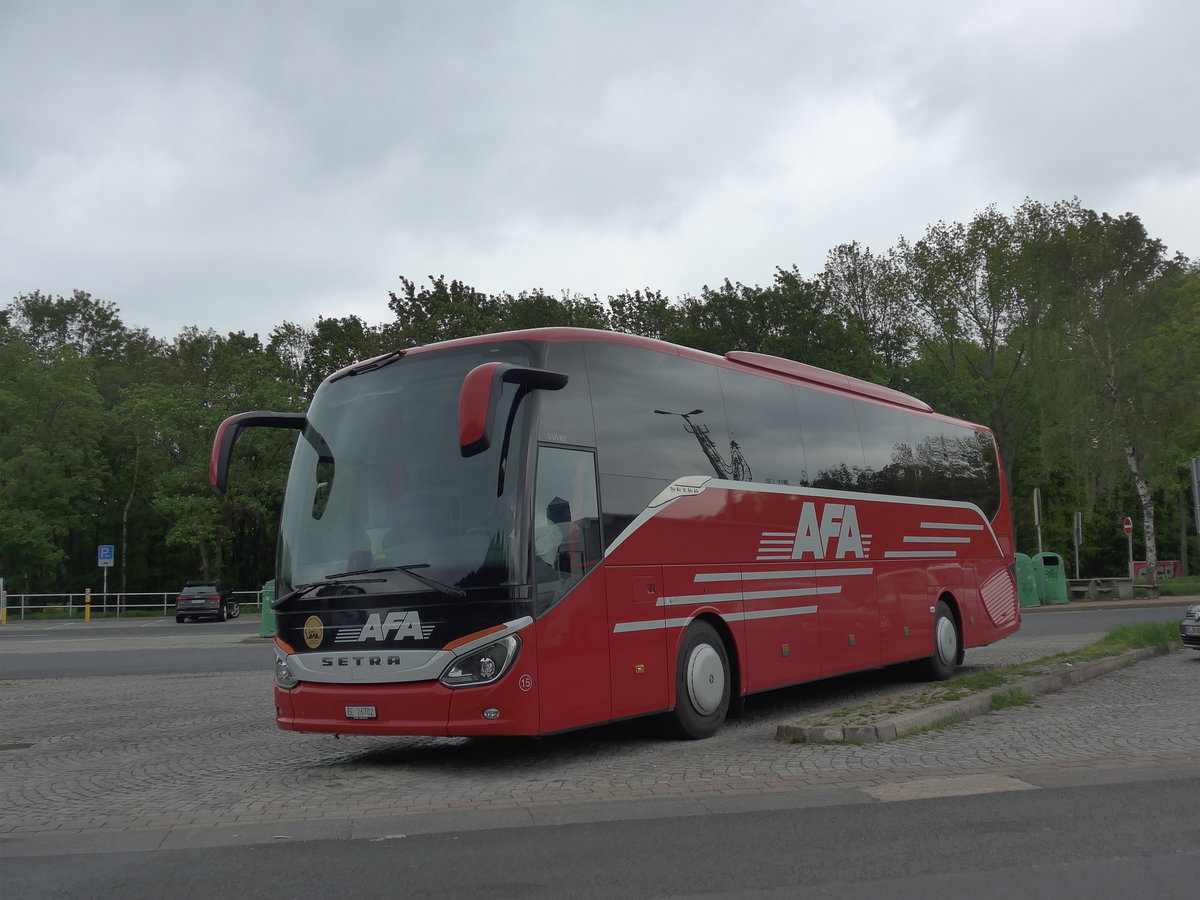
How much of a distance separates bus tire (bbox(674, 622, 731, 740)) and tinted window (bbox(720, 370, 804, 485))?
1.71 meters

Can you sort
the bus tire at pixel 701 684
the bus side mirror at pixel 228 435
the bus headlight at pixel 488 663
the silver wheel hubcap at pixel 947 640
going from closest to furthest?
the bus headlight at pixel 488 663 → the bus side mirror at pixel 228 435 → the bus tire at pixel 701 684 → the silver wheel hubcap at pixel 947 640

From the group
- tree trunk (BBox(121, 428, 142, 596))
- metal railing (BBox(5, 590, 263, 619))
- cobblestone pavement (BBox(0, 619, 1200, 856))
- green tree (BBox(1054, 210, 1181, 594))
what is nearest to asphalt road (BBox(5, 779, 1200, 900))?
cobblestone pavement (BBox(0, 619, 1200, 856))

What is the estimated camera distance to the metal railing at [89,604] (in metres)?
46.1

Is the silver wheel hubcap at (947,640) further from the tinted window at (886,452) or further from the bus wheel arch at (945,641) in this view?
the tinted window at (886,452)

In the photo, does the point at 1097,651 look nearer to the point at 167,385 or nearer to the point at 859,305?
the point at 859,305

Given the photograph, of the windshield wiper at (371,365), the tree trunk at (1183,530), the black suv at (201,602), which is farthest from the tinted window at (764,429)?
the tree trunk at (1183,530)

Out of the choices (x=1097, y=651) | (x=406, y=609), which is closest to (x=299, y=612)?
(x=406, y=609)

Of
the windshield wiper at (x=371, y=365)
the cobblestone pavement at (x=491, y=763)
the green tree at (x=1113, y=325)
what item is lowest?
the cobblestone pavement at (x=491, y=763)

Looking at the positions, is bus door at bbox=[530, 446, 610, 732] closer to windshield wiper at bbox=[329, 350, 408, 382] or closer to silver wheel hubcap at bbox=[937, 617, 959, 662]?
windshield wiper at bbox=[329, 350, 408, 382]

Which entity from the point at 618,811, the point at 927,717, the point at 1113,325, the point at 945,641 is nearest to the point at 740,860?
the point at 618,811

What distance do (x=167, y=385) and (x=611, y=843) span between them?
5616 centimetres

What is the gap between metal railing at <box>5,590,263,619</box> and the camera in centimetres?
4606

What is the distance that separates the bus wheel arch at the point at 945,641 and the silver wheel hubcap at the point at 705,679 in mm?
5431

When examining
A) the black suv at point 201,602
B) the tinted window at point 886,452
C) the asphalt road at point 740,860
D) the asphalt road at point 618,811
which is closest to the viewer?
the asphalt road at point 740,860
